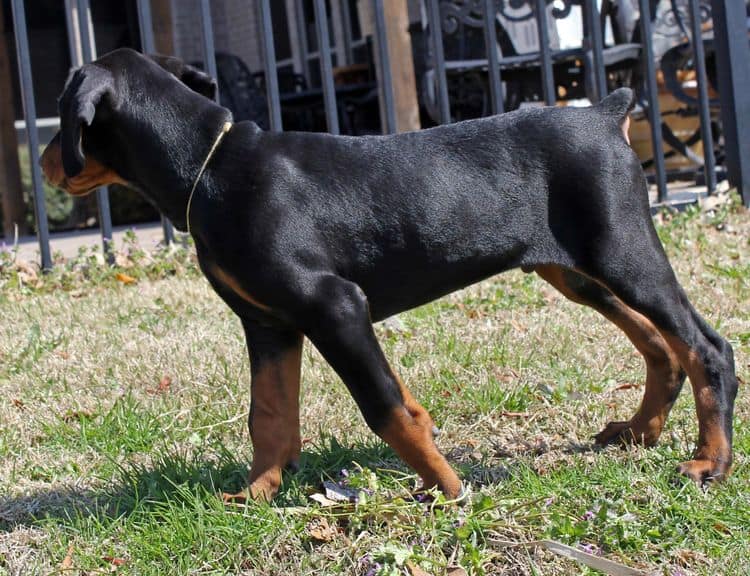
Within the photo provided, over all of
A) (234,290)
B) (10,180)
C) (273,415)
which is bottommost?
(273,415)

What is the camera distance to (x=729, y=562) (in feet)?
7.79

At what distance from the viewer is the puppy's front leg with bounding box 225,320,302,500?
9.40 feet

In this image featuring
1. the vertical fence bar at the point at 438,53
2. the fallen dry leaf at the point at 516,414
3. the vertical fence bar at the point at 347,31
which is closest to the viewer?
the fallen dry leaf at the point at 516,414

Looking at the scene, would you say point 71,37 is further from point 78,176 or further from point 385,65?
point 78,176

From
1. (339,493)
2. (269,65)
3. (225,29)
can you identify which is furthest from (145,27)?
(225,29)

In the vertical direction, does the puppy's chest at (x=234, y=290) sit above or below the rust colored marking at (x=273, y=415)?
above

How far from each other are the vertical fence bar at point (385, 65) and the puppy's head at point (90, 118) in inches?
131

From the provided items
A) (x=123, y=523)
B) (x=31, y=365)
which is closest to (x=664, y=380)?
(x=123, y=523)

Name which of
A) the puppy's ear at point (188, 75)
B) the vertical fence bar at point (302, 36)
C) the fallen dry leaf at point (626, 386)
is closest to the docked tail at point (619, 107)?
the fallen dry leaf at point (626, 386)

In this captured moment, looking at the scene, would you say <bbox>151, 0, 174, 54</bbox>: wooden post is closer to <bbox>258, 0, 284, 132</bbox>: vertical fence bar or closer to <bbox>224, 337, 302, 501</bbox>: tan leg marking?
<bbox>258, 0, 284, 132</bbox>: vertical fence bar

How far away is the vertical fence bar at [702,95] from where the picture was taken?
22.0 feet

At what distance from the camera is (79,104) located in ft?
8.58

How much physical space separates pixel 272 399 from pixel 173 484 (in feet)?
1.19

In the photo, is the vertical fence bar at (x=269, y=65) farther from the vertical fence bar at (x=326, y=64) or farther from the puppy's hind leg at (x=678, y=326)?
the puppy's hind leg at (x=678, y=326)
